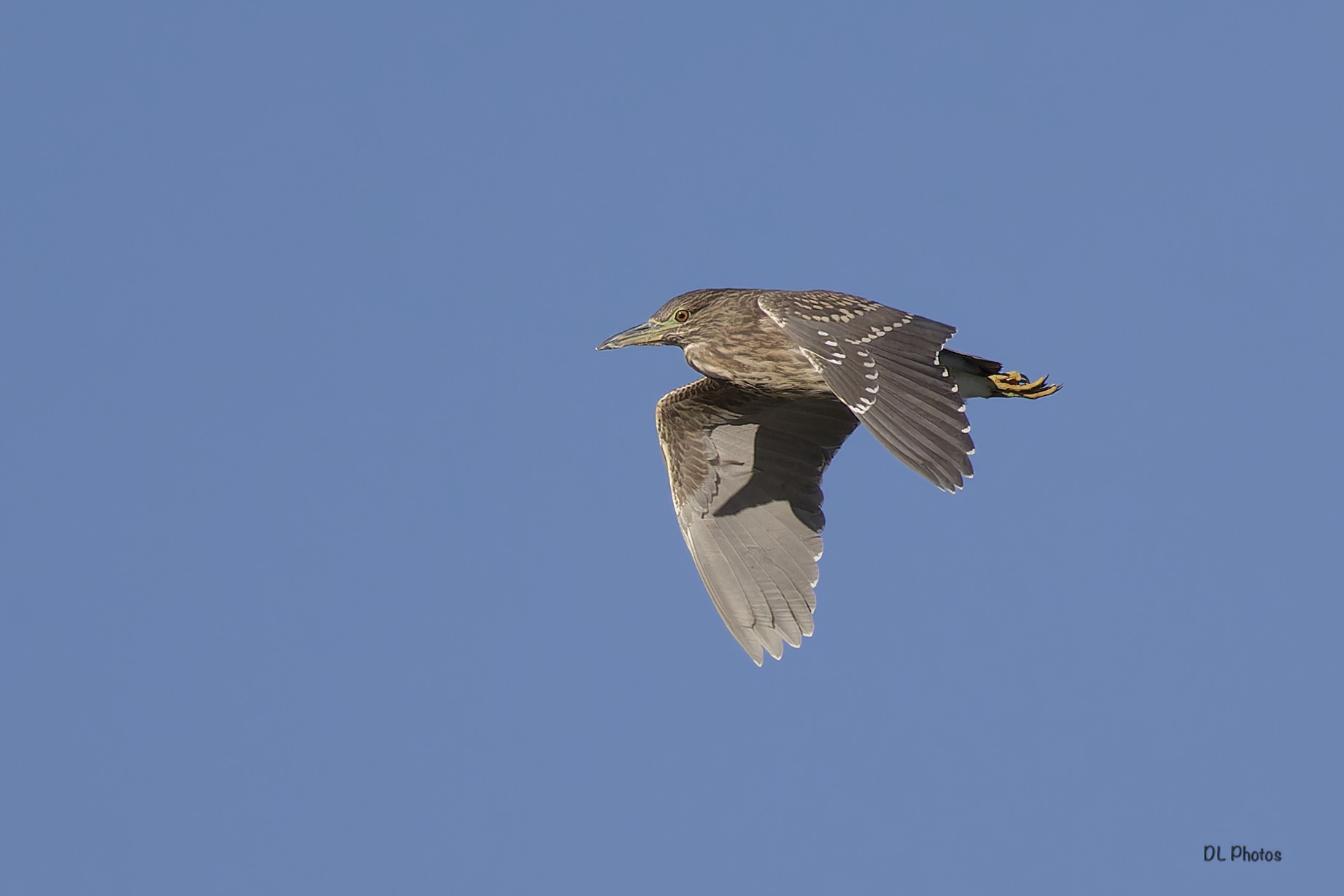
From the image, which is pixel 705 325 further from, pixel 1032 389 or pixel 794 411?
pixel 1032 389

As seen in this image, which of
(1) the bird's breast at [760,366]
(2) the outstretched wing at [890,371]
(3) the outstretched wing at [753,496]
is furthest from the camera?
(3) the outstretched wing at [753,496]

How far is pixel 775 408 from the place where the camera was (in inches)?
516

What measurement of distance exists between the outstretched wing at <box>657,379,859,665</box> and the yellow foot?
1248 mm

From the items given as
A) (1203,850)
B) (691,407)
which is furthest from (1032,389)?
(1203,850)

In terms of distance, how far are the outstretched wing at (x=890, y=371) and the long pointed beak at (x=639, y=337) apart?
1003mm

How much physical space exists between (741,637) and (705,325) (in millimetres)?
2543

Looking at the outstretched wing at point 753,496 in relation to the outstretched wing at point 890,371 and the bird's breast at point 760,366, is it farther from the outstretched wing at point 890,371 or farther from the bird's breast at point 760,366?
the outstretched wing at point 890,371

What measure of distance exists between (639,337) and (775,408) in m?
1.28

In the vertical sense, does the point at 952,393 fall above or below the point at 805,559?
above

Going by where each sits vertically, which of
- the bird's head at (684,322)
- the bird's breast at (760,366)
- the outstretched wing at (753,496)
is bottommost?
the outstretched wing at (753,496)

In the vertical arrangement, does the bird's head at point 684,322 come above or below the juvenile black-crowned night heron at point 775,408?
above

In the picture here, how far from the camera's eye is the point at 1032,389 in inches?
497

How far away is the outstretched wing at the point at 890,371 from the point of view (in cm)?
1005

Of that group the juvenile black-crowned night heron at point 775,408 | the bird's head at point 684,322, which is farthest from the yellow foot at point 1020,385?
the bird's head at point 684,322
